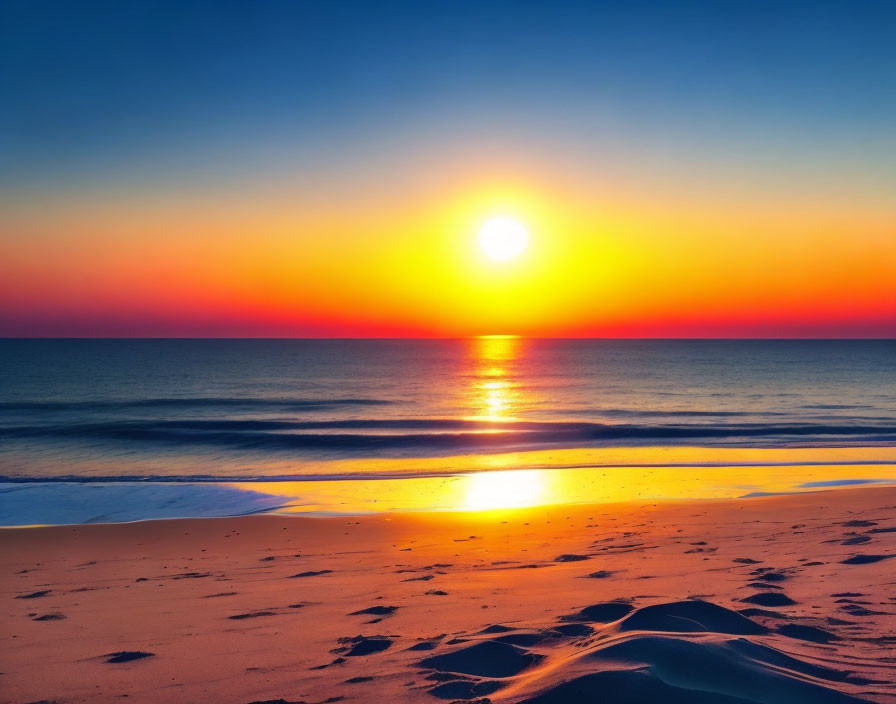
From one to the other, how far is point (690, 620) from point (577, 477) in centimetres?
1390

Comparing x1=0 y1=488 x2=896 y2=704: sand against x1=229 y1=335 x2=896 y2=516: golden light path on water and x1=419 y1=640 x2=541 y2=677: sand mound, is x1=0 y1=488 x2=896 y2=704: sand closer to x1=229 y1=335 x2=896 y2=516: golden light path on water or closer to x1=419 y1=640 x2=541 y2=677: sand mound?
x1=419 y1=640 x2=541 y2=677: sand mound

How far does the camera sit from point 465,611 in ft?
22.5

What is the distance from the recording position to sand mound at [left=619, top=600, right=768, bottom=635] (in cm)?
518

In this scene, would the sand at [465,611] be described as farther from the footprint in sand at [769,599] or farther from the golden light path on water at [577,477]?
the golden light path on water at [577,477]

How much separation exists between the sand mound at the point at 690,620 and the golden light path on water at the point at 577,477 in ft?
27.9

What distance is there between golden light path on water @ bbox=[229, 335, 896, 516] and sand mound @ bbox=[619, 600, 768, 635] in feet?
27.9

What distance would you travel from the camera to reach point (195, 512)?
1491cm

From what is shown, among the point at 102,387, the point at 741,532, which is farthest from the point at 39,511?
the point at 102,387

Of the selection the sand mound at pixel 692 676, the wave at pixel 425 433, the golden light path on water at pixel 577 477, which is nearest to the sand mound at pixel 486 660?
the sand mound at pixel 692 676

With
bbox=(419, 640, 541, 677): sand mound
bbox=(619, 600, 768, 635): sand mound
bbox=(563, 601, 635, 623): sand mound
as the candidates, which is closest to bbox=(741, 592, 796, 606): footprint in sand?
bbox=(619, 600, 768, 635): sand mound

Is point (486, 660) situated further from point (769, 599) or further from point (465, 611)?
point (769, 599)

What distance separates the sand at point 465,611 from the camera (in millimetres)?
4438

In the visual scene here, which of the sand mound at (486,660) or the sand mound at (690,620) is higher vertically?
the sand mound at (690,620)

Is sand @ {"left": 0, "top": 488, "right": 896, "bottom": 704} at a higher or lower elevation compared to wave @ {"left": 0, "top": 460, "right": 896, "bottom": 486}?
higher
